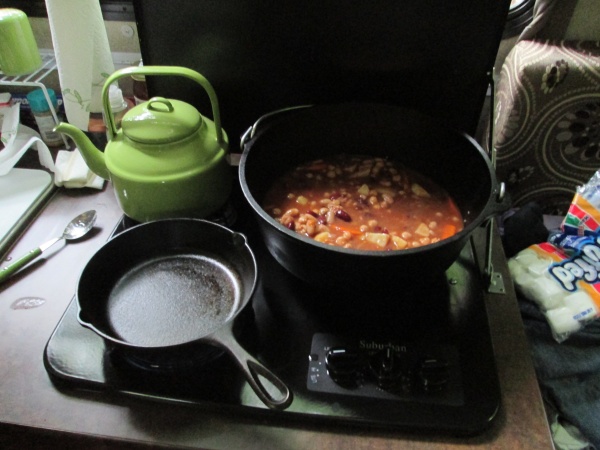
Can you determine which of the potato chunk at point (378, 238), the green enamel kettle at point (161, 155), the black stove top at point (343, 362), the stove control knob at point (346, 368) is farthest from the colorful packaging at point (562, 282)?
the green enamel kettle at point (161, 155)

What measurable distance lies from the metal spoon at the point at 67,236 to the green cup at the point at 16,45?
395 mm

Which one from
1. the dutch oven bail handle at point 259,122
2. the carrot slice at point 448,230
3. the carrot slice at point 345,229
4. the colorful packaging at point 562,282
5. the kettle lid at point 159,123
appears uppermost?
the kettle lid at point 159,123

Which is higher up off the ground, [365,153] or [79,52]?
[79,52]

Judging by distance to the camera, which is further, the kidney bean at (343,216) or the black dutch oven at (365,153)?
the kidney bean at (343,216)

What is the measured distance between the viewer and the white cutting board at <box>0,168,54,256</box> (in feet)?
3.33

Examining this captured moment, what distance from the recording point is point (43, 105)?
1198 millimetres

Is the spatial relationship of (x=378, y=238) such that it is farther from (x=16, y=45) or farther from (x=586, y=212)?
(x=16, y=45)

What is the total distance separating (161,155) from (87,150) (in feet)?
0.55

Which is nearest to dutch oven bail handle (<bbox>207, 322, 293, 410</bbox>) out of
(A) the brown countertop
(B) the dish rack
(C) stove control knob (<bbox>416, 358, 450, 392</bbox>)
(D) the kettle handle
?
(A) the brown countertop

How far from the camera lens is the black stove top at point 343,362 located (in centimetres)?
72

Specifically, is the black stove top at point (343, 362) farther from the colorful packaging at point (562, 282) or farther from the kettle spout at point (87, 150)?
the kettle spout at point (87, 150)

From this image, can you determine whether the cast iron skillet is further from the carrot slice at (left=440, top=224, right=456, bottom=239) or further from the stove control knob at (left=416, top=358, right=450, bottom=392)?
the carrot slice at (left=440, top=224, right=456, bottom=239)

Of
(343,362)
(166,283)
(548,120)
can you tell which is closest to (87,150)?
(166,283)

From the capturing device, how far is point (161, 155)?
0.90m
